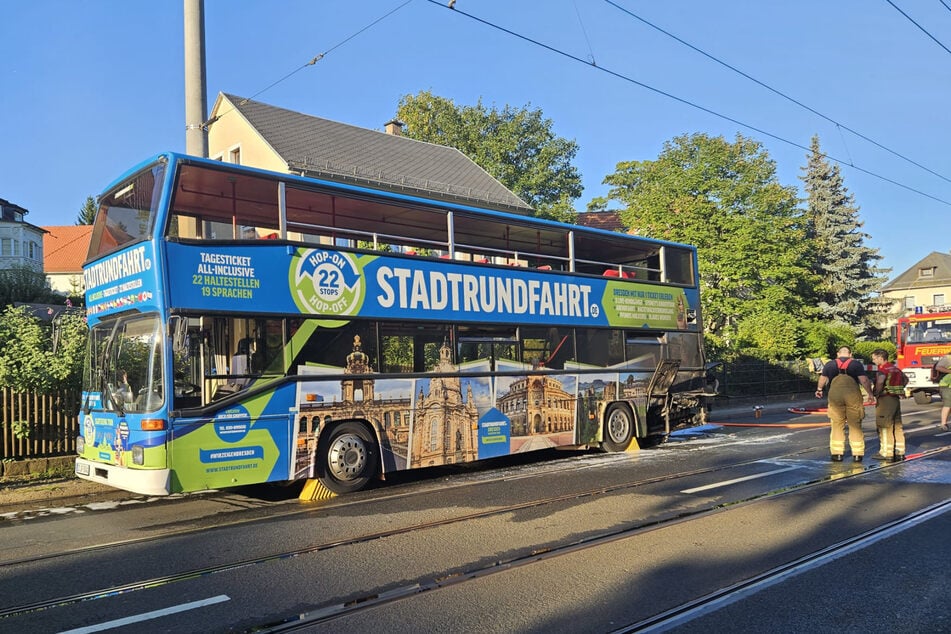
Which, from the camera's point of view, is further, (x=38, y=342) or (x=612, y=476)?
(x=38, y=342)

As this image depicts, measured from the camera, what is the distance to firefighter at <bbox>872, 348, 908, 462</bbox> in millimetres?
10562

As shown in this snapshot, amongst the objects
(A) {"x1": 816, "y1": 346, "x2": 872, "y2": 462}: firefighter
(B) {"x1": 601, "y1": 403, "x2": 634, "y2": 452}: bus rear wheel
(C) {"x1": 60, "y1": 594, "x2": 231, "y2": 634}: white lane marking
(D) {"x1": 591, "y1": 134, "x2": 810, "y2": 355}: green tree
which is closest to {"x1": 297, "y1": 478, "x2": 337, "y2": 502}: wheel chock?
(C) {"x1": 60, "y1": 594, "x2": 231, "y2": 634}: white lane marking

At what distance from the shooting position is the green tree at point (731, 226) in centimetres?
3412

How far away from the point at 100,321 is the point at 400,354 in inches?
148

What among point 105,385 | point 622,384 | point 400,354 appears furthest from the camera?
point 622,384

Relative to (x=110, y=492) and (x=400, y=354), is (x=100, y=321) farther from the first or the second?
(x=400, y=354)

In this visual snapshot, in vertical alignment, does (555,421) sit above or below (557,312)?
below

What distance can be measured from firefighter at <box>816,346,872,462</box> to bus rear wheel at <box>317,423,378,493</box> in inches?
250

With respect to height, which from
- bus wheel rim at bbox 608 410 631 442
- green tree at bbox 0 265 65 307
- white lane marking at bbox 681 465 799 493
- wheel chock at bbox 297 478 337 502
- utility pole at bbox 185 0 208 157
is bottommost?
white lane marking at bbox 681 465 799 493

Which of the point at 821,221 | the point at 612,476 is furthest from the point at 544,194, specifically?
the point at 612,476

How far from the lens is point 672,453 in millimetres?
12672

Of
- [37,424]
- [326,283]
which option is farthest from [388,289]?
[37,424]

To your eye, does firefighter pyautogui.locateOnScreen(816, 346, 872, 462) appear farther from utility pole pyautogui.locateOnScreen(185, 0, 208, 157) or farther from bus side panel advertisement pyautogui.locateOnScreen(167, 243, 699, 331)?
utility pole pyautogui.locateOnScreen(185, 0, 208, 157)

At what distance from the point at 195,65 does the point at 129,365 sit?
5.87 m
